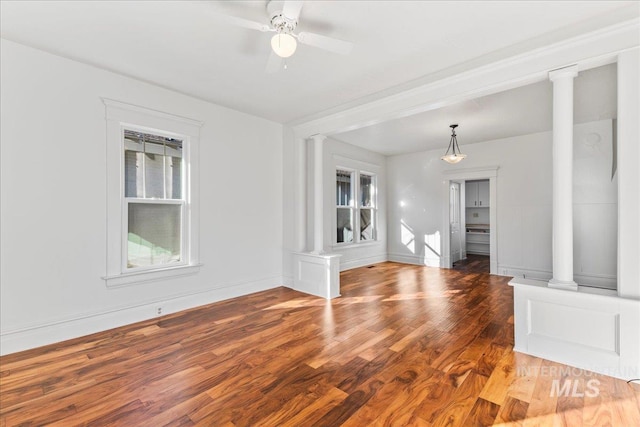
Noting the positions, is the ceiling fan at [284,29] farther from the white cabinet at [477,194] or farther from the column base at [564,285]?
the white cabinet at [477,194]

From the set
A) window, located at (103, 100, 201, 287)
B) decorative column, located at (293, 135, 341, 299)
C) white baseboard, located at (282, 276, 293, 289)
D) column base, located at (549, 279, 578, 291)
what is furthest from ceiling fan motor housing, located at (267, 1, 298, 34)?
white baseboard, located at (282, 276, 293, 289)

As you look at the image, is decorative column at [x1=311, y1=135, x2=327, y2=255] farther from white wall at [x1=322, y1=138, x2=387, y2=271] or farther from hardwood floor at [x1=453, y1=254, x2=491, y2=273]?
hardwood floor at [x1=453, y1=254, x2=491, y2=273]

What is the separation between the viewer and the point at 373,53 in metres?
2.79

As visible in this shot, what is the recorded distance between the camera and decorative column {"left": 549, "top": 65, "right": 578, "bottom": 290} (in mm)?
2494

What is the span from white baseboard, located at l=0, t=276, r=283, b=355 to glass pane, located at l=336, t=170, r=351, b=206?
2915mm

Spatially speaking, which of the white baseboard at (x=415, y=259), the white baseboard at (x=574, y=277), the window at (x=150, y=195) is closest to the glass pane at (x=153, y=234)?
the window at (x=150, y=195)

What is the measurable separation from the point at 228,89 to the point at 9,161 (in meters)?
2.22

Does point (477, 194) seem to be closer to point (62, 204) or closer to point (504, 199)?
point (504, 199)

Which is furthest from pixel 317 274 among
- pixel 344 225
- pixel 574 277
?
pixel 574 277

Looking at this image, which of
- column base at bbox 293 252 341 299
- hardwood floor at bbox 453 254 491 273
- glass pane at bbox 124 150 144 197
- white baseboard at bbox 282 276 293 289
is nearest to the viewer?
glass pane at bbox 124 150 144 197

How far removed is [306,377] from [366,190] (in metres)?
5.39

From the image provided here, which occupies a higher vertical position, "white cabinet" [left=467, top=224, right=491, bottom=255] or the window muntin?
the window muntin

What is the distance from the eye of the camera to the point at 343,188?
6473 mm

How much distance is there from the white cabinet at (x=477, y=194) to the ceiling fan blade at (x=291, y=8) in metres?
7.88
